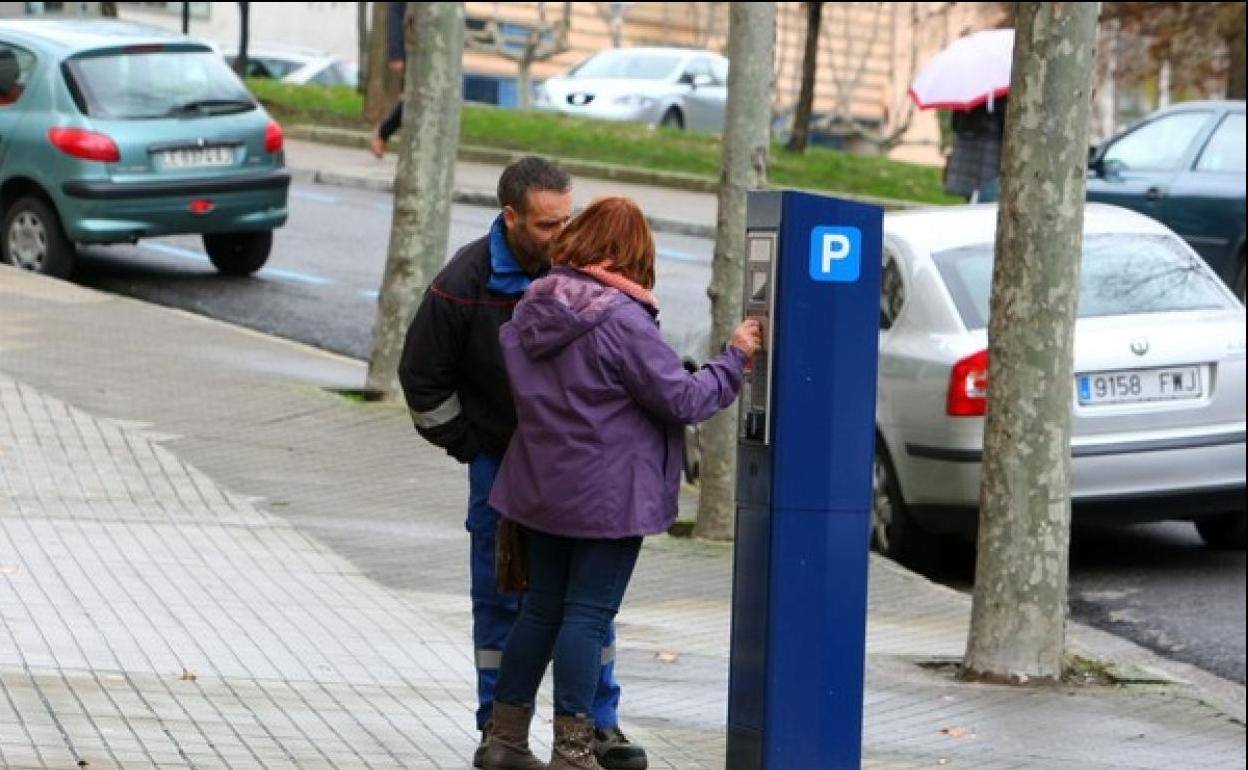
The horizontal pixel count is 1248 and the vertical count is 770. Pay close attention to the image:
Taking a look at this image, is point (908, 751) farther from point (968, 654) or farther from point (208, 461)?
point (208, 461)

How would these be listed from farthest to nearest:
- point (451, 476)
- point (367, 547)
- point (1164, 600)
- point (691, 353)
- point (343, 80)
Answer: point (343, 80)
point (691, 353)
point (451, 476)
point (1164, 600)
point (367, 547)

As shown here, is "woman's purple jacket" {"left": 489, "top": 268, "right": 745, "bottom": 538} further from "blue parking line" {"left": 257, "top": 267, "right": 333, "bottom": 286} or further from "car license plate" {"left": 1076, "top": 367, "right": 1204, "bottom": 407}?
"blue parking line" {"left": 257, "top": 267, "right": 333, "bottom": 286}

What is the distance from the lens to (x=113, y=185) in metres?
17.0

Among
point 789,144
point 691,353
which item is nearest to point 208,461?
point 691,353

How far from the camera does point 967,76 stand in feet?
75.5

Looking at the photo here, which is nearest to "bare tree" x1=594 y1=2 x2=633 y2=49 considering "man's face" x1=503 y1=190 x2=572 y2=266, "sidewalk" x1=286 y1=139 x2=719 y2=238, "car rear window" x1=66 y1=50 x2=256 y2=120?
"sidewalk" x1=286 y1=139 x2=719 y2=238

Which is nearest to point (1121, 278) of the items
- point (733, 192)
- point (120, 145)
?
point (733, 192)

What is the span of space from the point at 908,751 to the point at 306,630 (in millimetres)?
2020

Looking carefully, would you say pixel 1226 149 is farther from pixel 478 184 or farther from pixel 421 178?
pixel 478 184

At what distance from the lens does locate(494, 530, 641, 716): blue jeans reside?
6328 mm

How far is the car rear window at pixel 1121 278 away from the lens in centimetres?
1158

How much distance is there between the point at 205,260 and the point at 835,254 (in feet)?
45.1

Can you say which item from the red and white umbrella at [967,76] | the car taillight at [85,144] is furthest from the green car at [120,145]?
the red and white umbrella at [967,76]

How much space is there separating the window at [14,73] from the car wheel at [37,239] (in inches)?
26.8
